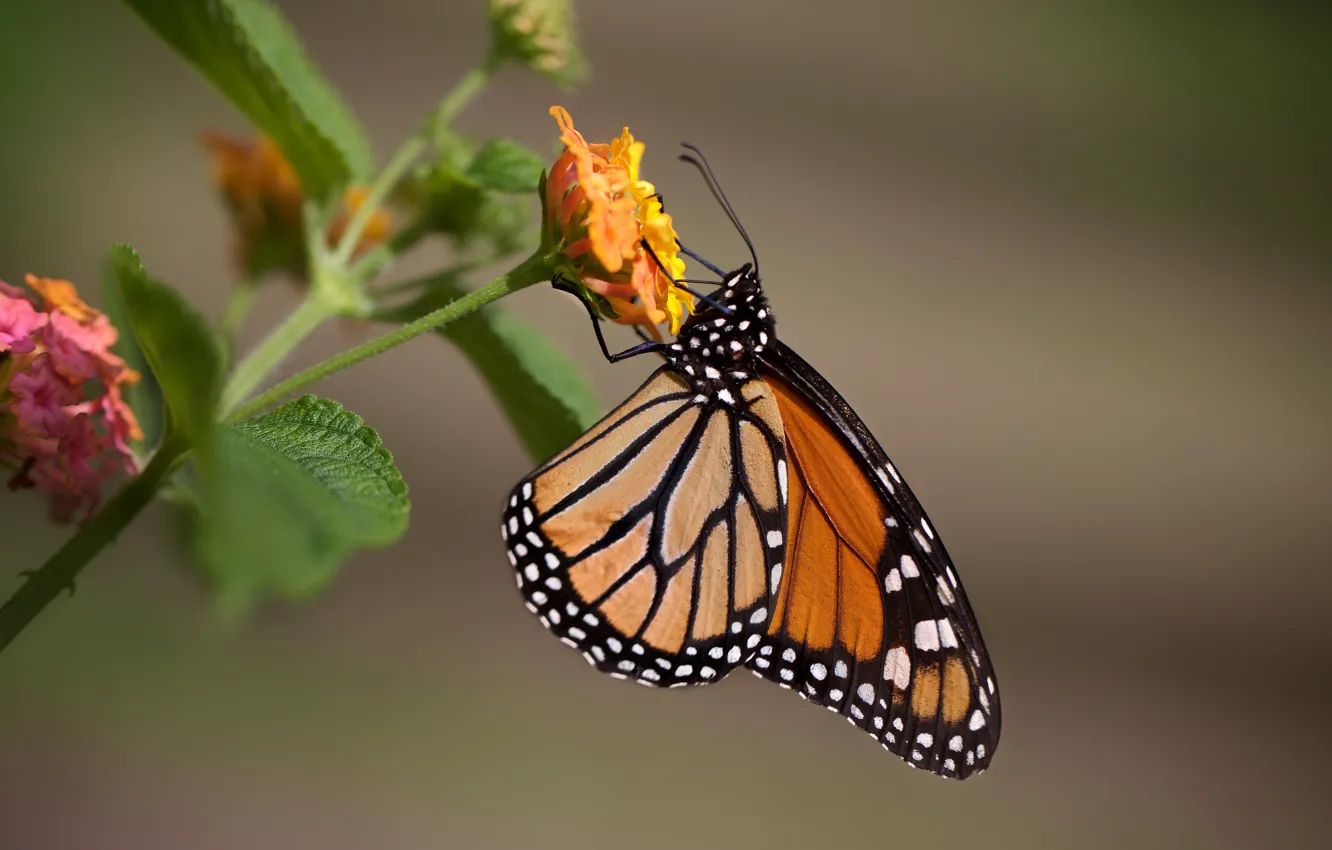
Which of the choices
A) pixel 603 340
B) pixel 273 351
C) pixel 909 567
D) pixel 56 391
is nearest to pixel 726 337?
pixel 603 340

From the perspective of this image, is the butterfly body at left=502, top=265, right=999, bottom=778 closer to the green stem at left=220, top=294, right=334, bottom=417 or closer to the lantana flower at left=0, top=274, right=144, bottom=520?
the green stem at left=220, top=294, right=334, bottom=417

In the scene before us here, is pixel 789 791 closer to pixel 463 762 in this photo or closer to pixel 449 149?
pixel 463 762

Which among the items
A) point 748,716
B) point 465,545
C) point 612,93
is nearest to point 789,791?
point 748,716

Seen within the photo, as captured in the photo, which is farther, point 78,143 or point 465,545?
point 465,545

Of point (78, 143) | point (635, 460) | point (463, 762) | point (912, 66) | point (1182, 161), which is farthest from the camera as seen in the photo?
point (1182, 161)

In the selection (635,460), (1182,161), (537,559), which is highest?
(1182,161)

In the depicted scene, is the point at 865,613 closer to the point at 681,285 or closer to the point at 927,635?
the point at 927,635

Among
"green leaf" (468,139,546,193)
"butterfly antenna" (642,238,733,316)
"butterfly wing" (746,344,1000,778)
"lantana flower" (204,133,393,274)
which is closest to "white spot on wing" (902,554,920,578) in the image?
"butterfly wing" (746,344,1000,778)
